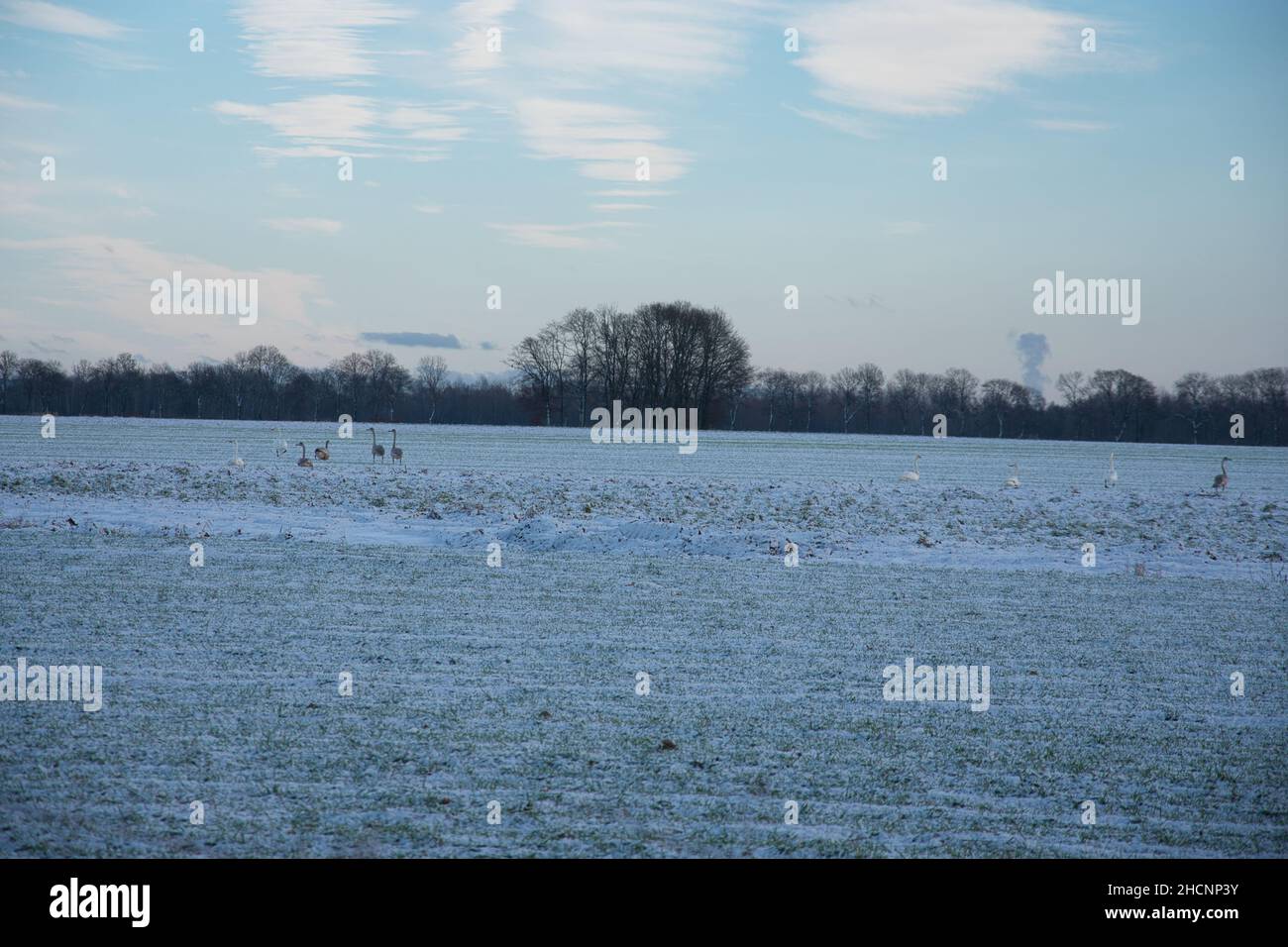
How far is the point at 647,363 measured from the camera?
8712 centimetres

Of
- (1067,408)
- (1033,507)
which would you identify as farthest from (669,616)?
(1067,408)

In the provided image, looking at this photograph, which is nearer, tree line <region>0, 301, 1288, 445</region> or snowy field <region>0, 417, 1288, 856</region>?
snowy field <region>0, 417, 1288, 856</region>

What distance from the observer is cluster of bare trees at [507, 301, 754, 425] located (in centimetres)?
8494

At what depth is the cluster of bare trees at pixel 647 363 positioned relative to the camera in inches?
3344

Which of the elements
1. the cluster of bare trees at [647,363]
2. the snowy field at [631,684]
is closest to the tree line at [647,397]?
the cluster of bare trees at [647,363]

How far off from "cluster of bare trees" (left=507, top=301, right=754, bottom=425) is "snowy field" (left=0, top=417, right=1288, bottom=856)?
222ft

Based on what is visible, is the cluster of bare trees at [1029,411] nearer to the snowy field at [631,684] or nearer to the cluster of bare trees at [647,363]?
the cluster of bare trees at [647,363]

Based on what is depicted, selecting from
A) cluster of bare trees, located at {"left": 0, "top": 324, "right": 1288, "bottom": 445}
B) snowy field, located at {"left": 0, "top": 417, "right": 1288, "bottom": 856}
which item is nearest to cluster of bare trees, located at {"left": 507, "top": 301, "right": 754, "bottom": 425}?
cluster of bare trees, located at {"left": 0, "top": 324, "right": 1288, "bottom": 445}

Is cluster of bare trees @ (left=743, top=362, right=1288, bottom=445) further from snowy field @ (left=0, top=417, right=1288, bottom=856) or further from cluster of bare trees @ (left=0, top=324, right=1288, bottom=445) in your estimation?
snowy field @ (left=0, top=417, right=1288, bottom=856)

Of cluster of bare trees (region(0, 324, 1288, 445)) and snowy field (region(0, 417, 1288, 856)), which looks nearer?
snowy field (region(0, 417, 1288, 856))

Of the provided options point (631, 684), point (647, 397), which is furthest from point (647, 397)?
point (631, 684)

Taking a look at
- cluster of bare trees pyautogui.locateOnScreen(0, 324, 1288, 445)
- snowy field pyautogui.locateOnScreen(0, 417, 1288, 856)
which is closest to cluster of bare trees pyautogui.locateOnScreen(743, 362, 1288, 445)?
cluster of bare trees pyautogui.locateOnScreen(0, 324, 1288, 445)

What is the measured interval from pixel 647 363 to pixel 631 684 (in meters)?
80.8

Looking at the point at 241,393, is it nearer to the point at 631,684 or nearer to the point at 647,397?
the point at 647,397
